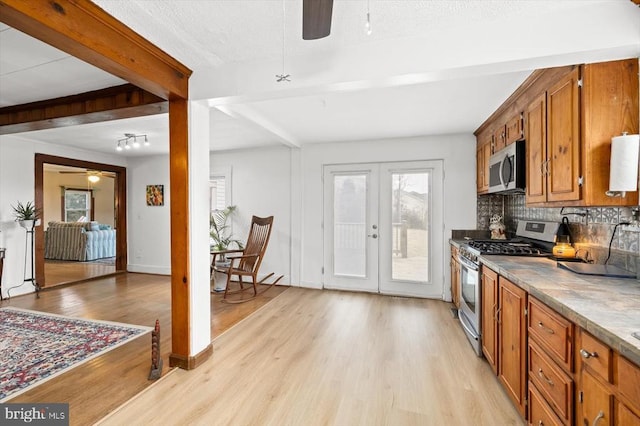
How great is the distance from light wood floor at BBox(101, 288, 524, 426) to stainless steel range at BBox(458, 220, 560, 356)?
190 mm

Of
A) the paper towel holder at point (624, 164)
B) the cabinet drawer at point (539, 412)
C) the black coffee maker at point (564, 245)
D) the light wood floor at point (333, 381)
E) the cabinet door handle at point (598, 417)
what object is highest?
the paper towel holder at point (624, 164)

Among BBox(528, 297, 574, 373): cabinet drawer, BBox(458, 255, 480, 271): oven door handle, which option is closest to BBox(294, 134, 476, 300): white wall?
BBox(458, 255, 480, 271): oven door handle

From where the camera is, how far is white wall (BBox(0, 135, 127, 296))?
13.8ft

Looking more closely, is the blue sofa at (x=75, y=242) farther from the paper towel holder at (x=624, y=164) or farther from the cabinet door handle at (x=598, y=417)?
the paper towel holder at (x=624, y=164)

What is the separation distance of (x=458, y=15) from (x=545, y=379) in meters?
1.98

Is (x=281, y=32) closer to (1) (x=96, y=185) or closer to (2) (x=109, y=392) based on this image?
(2) (x=109, y=392)

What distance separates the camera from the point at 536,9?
1.55 m

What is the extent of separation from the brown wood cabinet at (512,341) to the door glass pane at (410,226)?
219cm

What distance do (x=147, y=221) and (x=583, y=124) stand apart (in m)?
6.64

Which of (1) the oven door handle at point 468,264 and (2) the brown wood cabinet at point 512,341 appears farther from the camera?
(1) the oven door handle at point 468,264

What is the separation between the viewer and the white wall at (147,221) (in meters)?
5.75

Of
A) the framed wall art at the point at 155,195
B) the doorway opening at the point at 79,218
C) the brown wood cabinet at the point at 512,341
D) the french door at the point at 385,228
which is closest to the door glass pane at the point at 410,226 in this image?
the french door at the point at 385,228

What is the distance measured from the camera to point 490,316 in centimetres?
220

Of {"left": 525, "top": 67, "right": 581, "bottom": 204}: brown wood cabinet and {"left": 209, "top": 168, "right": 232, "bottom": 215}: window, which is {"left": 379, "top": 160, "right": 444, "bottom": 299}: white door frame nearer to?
{"left": 525, "top": 67, "right": 581, "bottom": 204}: brown wood cabinet
